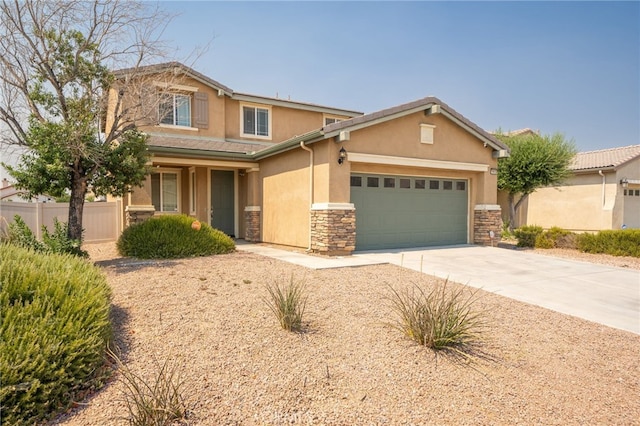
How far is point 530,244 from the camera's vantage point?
14094 mm

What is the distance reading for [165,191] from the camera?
14305 mm

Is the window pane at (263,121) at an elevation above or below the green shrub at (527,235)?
above

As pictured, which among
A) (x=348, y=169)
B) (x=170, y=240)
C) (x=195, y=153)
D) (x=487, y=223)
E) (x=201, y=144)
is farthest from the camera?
(x=201, y=144)

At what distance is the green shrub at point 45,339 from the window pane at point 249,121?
40.9 feet

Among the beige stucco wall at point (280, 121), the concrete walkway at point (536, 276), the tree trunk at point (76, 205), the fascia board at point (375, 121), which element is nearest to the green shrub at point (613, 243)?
the concrete walkway at point (536, 276)

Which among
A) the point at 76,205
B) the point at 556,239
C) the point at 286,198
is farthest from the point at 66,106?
the point at 556,239

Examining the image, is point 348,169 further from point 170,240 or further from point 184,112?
point 184,112

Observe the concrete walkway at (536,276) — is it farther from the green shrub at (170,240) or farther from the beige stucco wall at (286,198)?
the green shrub at (170,240)

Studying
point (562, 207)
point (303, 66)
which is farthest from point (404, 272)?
point (562, 207)

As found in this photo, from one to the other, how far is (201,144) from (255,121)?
3.38m

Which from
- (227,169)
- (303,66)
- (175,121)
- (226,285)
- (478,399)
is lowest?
(478,399)

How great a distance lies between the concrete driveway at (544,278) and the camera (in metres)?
6.38

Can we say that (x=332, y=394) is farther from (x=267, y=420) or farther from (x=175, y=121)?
(x=175, y=121)

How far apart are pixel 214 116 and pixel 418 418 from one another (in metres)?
14.4
